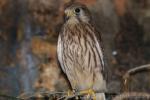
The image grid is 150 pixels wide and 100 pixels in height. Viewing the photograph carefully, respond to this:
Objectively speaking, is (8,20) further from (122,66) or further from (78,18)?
(122,66)

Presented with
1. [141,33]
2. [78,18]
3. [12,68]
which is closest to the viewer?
[78,18]

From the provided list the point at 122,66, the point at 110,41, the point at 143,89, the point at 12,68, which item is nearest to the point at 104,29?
the point at 110,41

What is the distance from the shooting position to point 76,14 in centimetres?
324

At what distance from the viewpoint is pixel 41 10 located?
148 inches

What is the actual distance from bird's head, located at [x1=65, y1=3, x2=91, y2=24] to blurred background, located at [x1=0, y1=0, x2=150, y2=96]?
0.51m

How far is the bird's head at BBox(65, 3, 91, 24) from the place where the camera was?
10.5ft

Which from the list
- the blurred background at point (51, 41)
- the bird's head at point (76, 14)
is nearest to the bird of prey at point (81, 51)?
the bird's head at point (76, 14)

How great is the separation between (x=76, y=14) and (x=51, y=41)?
594 mm

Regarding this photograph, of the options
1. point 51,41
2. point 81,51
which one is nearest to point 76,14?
point 81,51

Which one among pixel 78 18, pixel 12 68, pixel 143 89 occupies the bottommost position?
pixel 143 89

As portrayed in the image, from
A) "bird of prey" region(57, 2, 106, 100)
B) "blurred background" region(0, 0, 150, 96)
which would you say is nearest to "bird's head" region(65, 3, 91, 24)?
"bird of prey" region(57, 2, 106, 100)

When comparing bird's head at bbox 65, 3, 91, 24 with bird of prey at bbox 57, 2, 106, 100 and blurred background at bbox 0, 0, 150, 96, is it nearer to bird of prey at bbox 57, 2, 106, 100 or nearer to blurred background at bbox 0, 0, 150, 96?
bird of prey at bbox 57, 2, 106, 100

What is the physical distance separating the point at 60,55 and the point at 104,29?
73 centimetres

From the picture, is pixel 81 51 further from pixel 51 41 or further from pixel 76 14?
pixel 51 41
